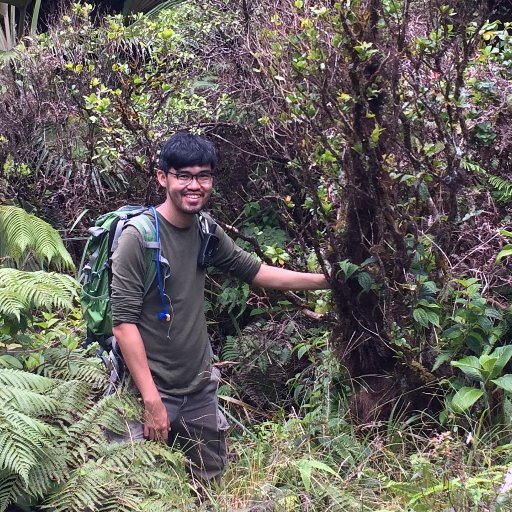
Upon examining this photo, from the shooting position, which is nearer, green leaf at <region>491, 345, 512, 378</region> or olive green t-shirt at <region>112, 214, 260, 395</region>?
olive green t-shirt at <region>112, 214, 260, 395</region>

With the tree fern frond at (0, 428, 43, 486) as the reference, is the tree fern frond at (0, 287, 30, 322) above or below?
above

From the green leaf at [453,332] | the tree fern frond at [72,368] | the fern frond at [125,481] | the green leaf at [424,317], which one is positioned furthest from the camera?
the tree fern frond at [72,368]

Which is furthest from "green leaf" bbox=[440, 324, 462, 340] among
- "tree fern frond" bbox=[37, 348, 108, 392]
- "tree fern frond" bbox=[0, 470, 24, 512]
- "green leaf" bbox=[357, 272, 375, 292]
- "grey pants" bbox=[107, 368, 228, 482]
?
"tree fern frond" bbox=[0, 470, 24, 512]

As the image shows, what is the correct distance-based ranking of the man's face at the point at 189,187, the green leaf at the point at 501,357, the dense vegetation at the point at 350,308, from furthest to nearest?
1. the green leaf at the point at 501,357
2. the man's face at the point at 189,187
3. the dense vegetation at the point at 350,308

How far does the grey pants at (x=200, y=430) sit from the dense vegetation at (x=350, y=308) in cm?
13

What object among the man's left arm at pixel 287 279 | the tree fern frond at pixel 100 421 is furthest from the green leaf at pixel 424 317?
the tree fern frond at pixel 100 421

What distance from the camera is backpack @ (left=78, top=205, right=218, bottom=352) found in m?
4.04

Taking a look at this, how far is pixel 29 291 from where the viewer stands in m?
4.68

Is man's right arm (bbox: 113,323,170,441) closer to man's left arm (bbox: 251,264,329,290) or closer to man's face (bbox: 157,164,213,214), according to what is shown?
man's face (bbox: 157,164,213,214)

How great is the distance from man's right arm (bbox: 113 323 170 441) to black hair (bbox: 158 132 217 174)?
0.77 metres

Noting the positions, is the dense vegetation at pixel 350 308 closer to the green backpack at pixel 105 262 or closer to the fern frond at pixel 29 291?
the fern frond at pixel 29 291

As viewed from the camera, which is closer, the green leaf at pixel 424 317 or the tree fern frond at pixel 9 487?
the tree fern frond at pixel 9 487

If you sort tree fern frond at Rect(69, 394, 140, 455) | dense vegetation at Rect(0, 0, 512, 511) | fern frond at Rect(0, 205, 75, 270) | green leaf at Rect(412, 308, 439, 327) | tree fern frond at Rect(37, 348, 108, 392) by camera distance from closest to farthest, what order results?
dense vegetation at Rect(0, 0, 512, 511), tree fern frond at Rect(69, 394, 140, 455), green leaf at Rect(412, 308, 439, 327), tree fern frond at Rect(37, 348, 108, 392), fern frond at Rect(0, 205, 75, 270)

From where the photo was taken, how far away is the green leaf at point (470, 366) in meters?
4.19
